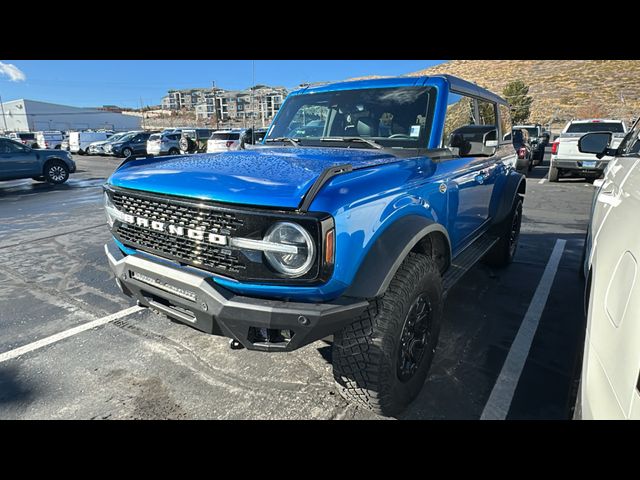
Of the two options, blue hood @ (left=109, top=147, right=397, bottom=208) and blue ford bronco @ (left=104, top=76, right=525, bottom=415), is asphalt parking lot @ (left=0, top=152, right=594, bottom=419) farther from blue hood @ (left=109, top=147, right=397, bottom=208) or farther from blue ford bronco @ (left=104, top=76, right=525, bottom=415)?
blue hood @ (left=109, top=147, right=397, bottom=208)

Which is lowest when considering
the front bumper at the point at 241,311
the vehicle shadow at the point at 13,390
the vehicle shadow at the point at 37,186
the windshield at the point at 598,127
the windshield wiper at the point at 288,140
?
the vehicle shadow at the point at 37,186

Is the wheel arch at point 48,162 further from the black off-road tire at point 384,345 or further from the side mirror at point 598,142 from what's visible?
the side mirror at point 598,142

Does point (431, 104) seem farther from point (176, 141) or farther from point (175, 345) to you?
point (176, 141)

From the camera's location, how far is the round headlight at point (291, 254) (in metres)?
1.75

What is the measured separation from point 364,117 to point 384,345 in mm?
1943

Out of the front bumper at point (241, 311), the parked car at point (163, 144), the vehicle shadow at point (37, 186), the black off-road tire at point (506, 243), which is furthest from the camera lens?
the parked car at point (163, 144)

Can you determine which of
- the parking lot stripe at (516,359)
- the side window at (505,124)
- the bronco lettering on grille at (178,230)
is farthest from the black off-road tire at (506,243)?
the bronco lettering on grille at (178,230)

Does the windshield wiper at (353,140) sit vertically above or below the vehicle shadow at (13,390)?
above

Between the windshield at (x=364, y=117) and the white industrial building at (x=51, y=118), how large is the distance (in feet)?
250

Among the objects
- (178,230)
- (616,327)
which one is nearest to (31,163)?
(178,230)

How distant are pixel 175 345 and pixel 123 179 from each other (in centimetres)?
143

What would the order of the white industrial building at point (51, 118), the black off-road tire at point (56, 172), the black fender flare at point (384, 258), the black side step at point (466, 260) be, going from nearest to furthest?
the black fender flare at point (384, 258) → the black side step at point (466, 260) → the black off-road tire at point (56, 172) → the white industrial building at point (51, 118)

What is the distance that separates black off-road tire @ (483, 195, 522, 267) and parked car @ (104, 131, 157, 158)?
85.1 feet

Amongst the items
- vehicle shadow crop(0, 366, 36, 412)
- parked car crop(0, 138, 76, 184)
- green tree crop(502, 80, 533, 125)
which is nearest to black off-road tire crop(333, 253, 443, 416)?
vehicle shadow crop(0, 366, 36, 412)
